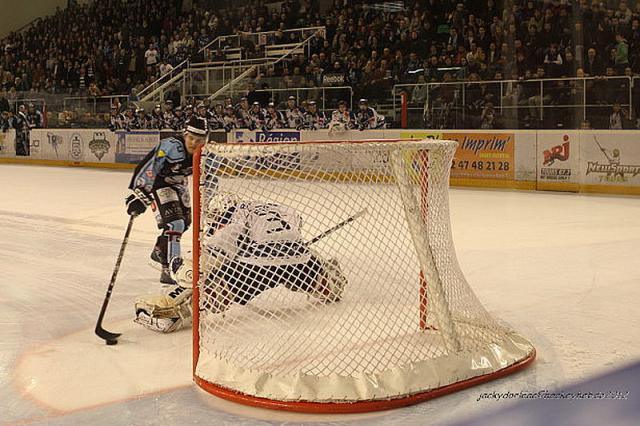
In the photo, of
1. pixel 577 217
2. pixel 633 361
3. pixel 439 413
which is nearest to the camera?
pixel 439 413

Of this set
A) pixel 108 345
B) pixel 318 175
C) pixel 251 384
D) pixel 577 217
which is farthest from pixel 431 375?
pixel 577 217

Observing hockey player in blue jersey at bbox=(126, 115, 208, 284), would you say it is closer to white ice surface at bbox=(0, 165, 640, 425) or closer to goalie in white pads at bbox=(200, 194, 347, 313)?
white ice surface at bbox=(0, 165, 640, 425)

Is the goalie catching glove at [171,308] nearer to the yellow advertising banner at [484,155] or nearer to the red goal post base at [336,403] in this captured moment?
the red goal post base at [336,403]

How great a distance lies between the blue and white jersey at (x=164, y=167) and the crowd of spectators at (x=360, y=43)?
7.60 m

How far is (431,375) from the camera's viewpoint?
3.36 m

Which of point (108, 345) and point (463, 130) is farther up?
point (463, 130)

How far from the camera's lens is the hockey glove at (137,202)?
4906mm

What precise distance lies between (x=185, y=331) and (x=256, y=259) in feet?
2.98

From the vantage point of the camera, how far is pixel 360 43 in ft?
54.0

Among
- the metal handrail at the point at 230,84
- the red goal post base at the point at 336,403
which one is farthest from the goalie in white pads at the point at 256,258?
the metal handrail at the point at 230,84

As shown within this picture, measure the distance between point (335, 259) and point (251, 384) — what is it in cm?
81

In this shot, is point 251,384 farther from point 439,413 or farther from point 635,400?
point 635,400

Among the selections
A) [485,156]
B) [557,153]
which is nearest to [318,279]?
[557,153]

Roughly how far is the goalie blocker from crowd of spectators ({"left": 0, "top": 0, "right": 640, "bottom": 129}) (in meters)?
8.17
